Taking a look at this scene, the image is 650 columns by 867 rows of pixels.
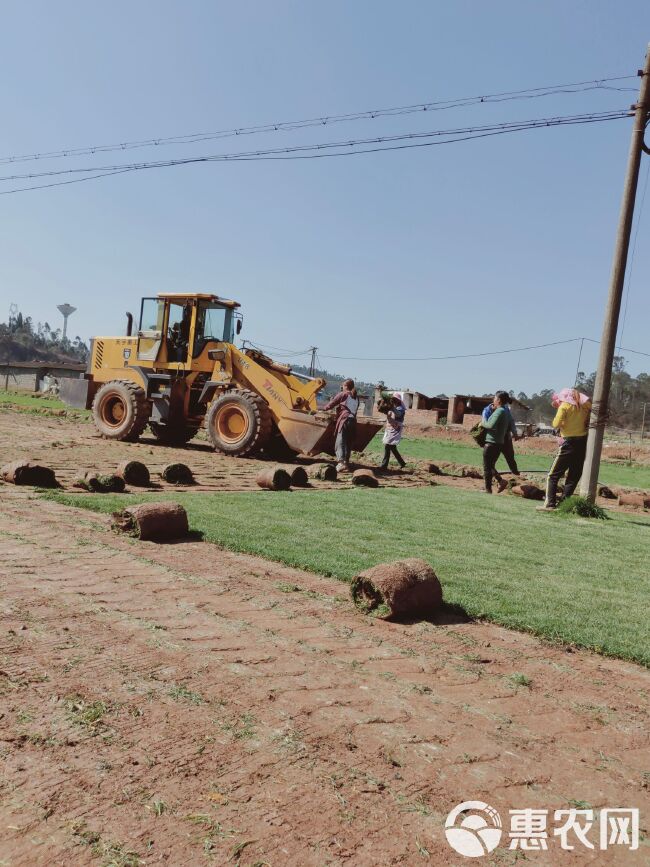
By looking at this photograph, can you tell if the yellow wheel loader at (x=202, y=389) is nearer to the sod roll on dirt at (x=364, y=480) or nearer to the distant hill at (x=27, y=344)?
the sod roll on dirt at (x=364, y=480)

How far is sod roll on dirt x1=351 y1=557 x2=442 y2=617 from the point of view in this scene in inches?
177

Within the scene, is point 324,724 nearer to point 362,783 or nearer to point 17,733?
point 362,783

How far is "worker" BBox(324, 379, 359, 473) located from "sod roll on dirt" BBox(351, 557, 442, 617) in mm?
9145

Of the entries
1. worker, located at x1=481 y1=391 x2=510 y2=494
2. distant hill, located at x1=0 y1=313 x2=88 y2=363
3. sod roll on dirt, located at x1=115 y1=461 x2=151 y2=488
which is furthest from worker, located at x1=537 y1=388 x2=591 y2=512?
distant hill, located at x1=0 y1=313 x2=88 y2=363

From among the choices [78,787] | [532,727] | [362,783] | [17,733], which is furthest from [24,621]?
[532,727]

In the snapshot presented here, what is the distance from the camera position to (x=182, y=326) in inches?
641

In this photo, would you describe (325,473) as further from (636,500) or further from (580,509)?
(636,500)

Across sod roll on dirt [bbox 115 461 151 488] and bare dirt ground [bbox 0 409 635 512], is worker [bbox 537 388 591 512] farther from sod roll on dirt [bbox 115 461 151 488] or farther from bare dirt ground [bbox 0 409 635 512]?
sod roll on dirt [bbox 115 461 151 488]

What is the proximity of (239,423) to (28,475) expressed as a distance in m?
6.42

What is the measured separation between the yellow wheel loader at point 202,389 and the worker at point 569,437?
4858 millimetres

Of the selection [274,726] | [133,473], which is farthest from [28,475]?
[274,726]

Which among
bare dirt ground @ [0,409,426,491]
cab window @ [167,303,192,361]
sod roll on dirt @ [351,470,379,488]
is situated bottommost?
bare dirt ground @ [0,409,426,491]

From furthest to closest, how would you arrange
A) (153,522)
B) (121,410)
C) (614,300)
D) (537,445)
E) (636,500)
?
(537,445), (121,410), (636,500), (614,300), (153,522)

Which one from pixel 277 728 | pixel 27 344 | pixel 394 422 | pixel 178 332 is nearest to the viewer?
pixel 277 728
